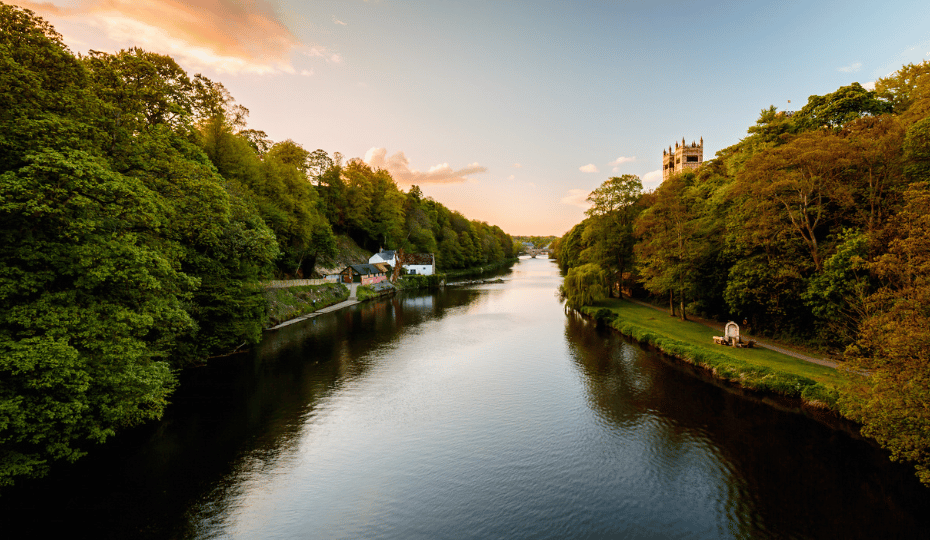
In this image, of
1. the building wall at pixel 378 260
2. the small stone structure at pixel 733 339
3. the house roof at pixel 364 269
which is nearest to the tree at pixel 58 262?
the small stone structure at pixel 733 339

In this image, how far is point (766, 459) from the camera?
46.9 ft

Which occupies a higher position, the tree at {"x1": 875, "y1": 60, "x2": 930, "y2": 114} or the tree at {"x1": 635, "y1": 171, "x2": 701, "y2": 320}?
the tree at {"x1": 875, "y1": 60, "x2": 930, "y2": 114}

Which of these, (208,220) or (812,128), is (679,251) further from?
(208,220)

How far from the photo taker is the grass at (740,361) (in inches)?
707

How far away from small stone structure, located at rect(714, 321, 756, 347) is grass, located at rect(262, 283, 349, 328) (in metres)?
36.2

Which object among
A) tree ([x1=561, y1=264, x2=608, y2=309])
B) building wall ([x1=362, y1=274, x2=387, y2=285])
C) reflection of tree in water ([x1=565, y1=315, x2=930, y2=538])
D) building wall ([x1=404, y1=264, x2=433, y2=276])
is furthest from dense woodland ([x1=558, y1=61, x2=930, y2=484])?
building wall ([x1=404, y1=264, x2=433, y2=276])

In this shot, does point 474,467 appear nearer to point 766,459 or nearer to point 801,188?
point 766,459

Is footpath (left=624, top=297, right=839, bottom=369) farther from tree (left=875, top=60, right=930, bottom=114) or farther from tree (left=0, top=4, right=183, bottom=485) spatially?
tree (left=0, top=4, right=183, bottom=485)

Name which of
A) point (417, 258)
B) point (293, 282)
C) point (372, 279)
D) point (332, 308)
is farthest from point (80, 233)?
point (417, 258)

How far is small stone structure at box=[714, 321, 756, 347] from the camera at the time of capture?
2468 cm

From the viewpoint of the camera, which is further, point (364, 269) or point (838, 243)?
point (364, 269)

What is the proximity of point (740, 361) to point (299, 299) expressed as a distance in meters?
41.3

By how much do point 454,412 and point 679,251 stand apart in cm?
2332

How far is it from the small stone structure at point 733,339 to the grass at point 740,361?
0.59m
